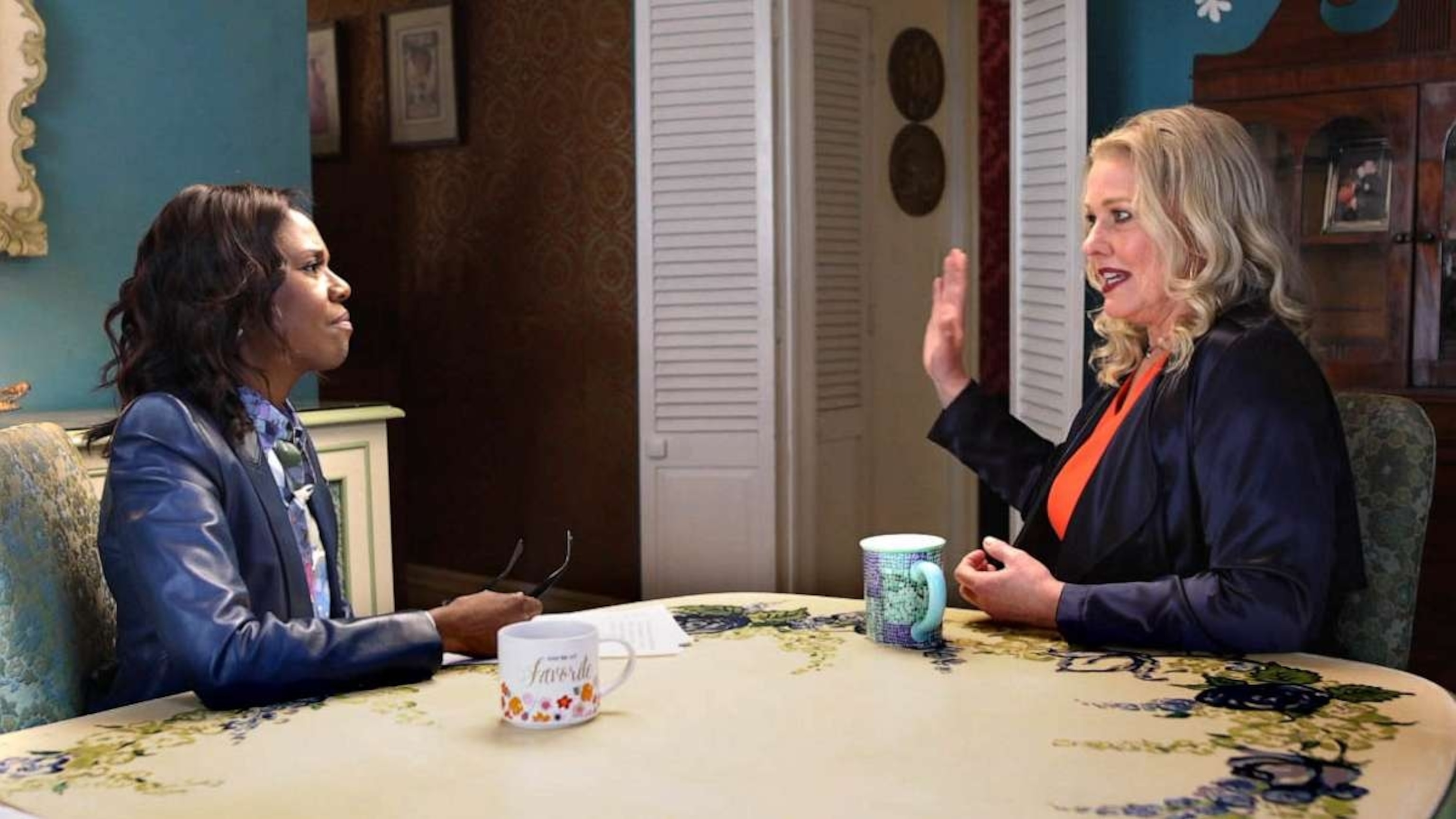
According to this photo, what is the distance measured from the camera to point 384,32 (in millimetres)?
5406

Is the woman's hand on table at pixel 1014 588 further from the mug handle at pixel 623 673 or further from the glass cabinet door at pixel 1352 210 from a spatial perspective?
the glass cabinet door at pixel 1352 210

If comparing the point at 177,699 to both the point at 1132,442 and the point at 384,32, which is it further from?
the point at 384,32

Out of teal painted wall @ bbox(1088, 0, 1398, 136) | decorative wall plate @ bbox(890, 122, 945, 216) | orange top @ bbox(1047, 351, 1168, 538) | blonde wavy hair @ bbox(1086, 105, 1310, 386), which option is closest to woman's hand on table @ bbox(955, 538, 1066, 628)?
orange top @ bbox(1047, 351, 1168, 538)

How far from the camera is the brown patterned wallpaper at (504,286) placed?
4953mm

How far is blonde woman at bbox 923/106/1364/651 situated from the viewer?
1.59 meters

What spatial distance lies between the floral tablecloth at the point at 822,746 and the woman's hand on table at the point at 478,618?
1.7 inches

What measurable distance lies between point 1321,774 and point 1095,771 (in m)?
0.17

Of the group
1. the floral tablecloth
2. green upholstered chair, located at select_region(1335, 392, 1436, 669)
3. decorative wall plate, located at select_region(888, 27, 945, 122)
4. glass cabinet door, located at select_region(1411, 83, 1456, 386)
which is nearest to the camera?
the floral tablecloth

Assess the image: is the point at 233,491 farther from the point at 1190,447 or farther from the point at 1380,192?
the point at 1380,192

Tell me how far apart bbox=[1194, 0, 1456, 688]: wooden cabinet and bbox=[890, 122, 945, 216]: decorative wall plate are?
1834 millimetres

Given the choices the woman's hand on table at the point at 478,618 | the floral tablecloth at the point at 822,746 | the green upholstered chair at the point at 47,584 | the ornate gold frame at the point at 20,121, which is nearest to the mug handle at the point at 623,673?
the floral tablecloth at the point at 822,746

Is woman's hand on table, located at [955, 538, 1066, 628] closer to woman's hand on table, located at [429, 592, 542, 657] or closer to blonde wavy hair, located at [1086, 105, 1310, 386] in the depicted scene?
blonde wavy hair, located at [1086, 105, 1310, 386]

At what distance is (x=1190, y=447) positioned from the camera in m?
1.70

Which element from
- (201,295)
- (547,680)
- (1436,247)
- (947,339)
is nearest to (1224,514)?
(947,339)
